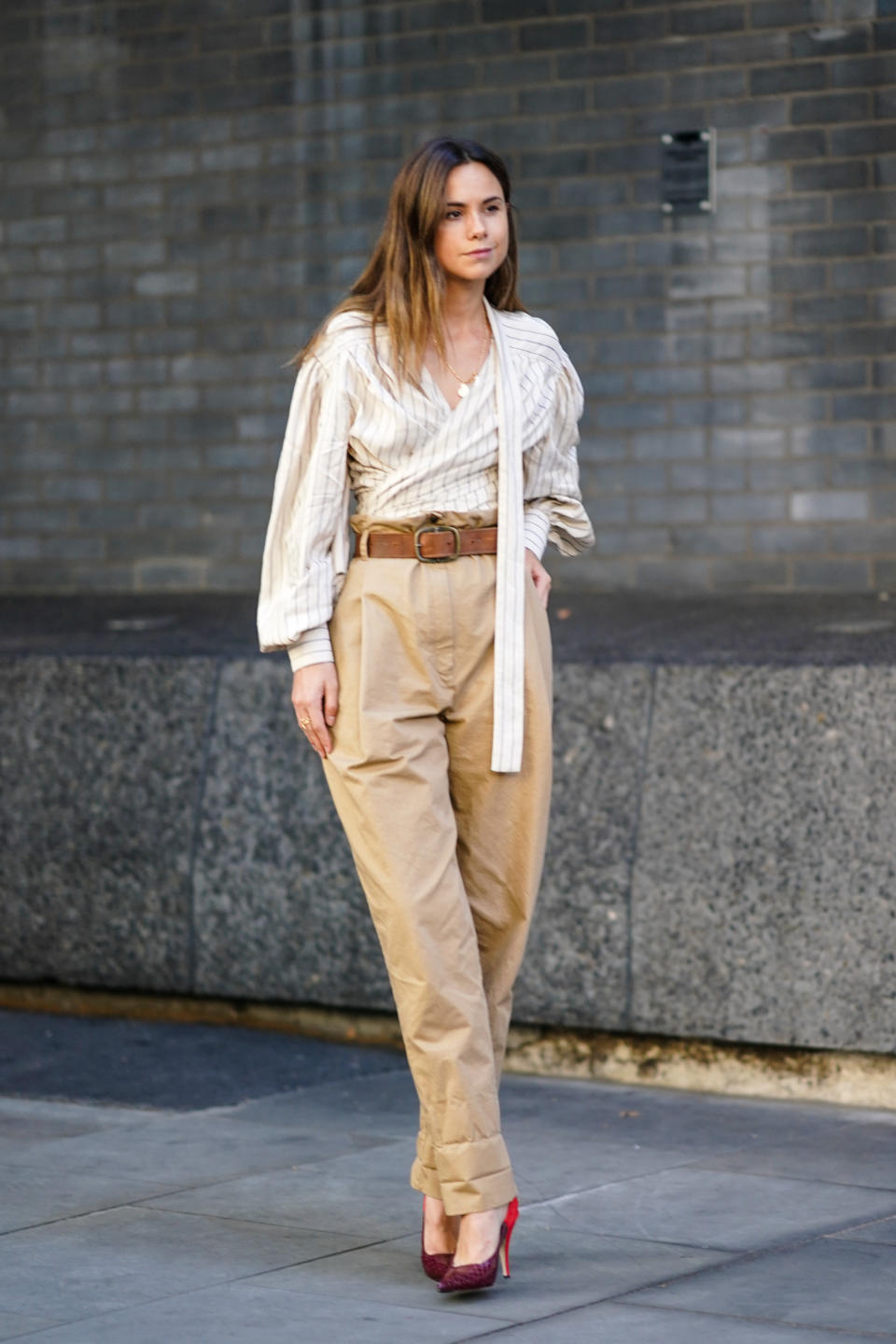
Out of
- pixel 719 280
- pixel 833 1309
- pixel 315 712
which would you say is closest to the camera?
pixel 833 1309

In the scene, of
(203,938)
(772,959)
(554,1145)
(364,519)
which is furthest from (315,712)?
(203,938)

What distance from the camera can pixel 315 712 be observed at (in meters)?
3.44

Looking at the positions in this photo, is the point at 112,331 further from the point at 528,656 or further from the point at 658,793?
the point at 528,656

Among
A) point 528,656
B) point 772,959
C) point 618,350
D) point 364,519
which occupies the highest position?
point 618,350

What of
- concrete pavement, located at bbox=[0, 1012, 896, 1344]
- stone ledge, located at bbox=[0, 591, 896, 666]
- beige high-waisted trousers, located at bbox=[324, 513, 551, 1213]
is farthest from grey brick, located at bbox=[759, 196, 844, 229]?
beige high-waisted trousers, located at bbox=[324, 513, 551, 1213]

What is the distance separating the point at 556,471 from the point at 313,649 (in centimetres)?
61

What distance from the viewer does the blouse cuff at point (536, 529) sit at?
144 inches

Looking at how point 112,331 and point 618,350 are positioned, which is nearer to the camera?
point 618,350

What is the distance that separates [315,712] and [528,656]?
0.38 meters

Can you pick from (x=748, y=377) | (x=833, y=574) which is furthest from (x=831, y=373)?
(x=833, y=574)

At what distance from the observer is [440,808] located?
3420 millimetres

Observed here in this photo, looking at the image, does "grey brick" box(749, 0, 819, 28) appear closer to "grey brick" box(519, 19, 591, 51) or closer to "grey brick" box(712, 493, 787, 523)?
"grey brick" box(519, 19, 591, 51)

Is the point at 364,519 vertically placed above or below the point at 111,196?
below

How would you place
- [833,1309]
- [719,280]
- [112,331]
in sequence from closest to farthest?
[833,1309] → [719,280] → [112,331]
